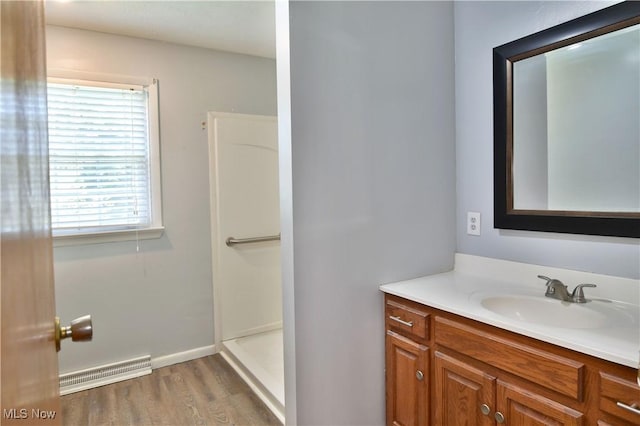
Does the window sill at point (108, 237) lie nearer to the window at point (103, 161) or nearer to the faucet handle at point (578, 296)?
the window at point (103, 161)

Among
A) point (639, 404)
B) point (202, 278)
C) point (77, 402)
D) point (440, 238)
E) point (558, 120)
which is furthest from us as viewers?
point (202, 278)

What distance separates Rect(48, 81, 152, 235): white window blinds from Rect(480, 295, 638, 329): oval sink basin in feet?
7.72

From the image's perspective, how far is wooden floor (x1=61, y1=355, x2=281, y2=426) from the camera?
6.93ft

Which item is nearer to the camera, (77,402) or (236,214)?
(77,402)

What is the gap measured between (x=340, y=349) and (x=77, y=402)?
1.84m

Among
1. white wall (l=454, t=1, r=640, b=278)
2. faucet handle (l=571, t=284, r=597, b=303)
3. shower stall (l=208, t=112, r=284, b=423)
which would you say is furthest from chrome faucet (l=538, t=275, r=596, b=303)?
shower stall (l=208, t=112, r=284, b=423)

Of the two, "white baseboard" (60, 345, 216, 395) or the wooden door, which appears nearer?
the wooden door

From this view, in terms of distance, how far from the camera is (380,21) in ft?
5.49

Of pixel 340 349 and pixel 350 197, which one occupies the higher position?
pixel 350 197

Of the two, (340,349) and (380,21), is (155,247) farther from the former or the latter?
(380,21)

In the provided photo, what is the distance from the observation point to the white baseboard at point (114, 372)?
7.99 feet

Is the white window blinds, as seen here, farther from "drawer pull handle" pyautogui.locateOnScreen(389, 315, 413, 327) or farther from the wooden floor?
"drawer pull handle" pyautogui.locateOnScreen(389, 315, 413, 327)

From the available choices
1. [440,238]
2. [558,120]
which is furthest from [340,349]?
[558,120]

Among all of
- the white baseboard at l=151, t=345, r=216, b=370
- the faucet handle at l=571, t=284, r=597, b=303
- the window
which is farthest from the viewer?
the white baseboard at l=151, t=345, r=216, b=370
